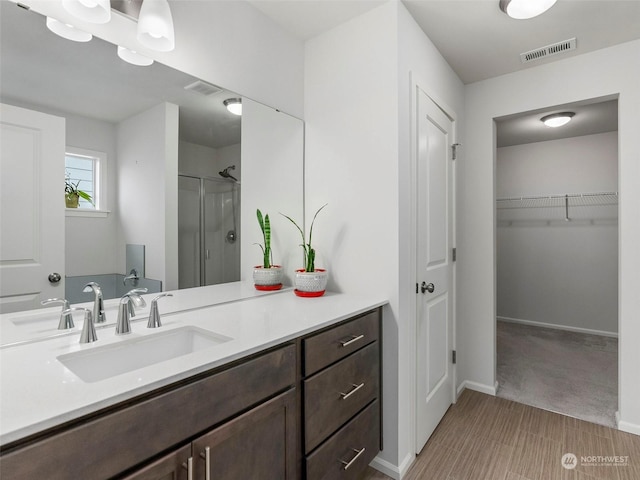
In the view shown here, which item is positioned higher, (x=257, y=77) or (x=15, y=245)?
(x=257, y=77)

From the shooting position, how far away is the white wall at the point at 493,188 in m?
2.05

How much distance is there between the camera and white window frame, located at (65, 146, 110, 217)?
1220mm

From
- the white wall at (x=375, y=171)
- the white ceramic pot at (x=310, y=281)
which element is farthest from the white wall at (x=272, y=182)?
the white ceramic pot at (x=310, y=281)

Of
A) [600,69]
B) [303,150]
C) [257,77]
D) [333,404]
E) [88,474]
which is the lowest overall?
[333,404]

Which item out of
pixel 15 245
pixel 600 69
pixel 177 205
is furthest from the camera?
pixel 600 69

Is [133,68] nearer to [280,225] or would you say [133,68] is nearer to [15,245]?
[15,245]

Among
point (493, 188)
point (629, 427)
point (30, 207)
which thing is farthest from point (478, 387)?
point (30, 207)

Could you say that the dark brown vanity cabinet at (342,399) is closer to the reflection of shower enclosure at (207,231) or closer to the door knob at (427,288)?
the door knob at (427,288)

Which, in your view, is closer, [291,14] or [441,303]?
[291,14]

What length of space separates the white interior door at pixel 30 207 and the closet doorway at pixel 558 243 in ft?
10.7

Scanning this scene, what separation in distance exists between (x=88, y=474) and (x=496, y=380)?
2.81 meters

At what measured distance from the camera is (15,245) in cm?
107

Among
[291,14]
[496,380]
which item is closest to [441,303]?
[496,380]

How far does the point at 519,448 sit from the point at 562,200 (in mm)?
3267
